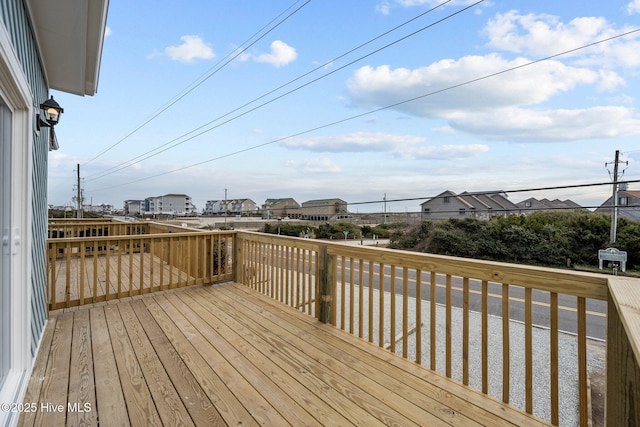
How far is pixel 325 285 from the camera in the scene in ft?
8.96

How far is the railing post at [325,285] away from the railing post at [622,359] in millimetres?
1895

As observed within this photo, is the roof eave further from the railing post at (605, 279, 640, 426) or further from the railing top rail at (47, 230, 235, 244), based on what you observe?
the railing post at (605, 279, 640, 426)

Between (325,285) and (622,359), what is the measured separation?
2.04 metres

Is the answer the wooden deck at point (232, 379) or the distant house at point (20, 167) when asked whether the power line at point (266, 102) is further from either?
the wooden deck at point (232, 379)

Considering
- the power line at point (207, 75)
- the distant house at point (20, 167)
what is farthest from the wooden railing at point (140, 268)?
the power line at point (207, 75)

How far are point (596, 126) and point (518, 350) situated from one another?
12.6 meters

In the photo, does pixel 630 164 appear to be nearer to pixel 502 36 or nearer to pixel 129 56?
pixel 502 36

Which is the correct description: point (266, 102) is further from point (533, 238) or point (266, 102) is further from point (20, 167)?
point (20, 167)

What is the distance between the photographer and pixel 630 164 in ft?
39.8

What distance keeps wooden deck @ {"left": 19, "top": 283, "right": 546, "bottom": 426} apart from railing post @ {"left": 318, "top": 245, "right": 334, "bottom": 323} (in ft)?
0.39

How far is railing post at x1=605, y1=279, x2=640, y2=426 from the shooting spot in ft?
2.54

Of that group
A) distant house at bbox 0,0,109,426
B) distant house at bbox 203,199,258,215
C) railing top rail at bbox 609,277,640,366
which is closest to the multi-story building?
distant house at bbox 203,199,258,215

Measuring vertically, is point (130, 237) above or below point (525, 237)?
above

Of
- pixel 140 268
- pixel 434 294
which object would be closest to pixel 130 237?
pixel 140 268
